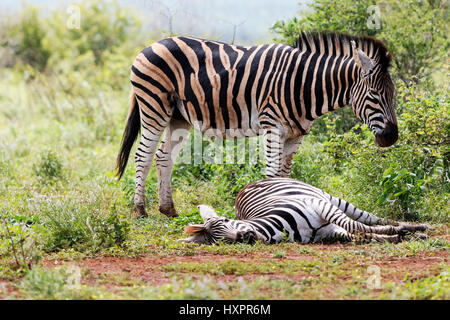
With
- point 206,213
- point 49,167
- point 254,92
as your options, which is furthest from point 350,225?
point 49,167

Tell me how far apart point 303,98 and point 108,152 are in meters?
5.45

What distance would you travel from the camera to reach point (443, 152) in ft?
24.0

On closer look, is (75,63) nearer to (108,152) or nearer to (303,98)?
(108,152)

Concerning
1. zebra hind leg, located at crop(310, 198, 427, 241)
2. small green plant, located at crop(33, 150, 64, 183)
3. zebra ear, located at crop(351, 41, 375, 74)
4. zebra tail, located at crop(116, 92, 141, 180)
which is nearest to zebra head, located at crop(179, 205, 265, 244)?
zebra hind leg, located at crop(310, 198, 427, 241)

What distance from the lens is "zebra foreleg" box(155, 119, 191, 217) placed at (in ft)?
27.4

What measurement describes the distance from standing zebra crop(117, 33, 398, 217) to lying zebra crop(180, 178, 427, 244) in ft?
3.33

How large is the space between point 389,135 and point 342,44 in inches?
52.5

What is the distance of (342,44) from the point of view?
7590 millimetres

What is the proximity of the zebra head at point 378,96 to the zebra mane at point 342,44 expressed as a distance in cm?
1

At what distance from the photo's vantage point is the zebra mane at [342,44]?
7.13m

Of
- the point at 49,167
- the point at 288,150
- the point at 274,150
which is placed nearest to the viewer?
the point at 274,150

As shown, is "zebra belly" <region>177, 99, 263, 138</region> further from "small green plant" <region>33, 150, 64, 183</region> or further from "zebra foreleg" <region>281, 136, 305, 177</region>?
"small green plant" <region>33, 150, 64, 183</region>

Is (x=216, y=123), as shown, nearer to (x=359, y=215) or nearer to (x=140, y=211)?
(x=140, y=211)

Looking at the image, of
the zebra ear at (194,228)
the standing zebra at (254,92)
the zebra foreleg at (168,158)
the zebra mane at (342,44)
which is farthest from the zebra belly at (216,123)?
the zebra ear at (194,228)
